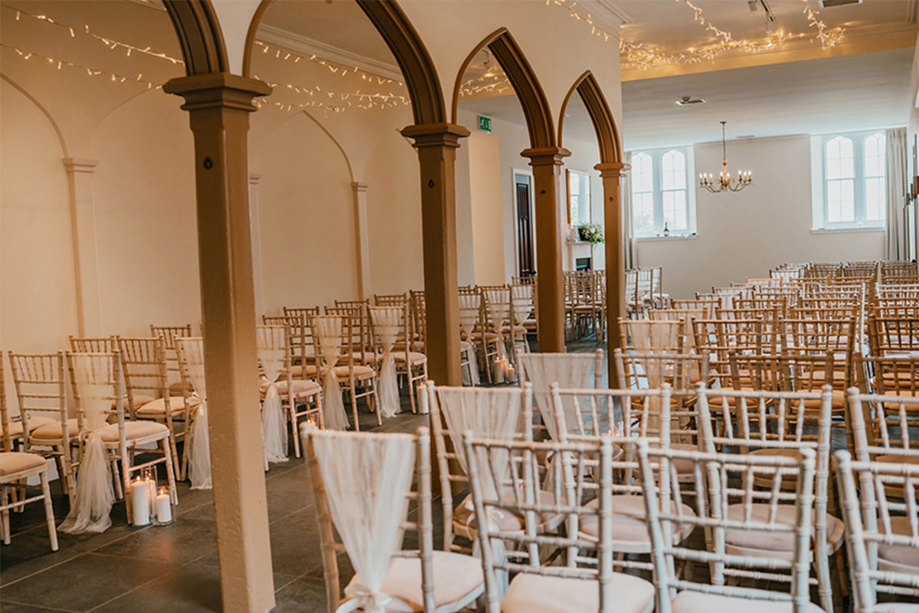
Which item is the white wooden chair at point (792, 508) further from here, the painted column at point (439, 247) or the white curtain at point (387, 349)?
the white curtain at point (387, 349)

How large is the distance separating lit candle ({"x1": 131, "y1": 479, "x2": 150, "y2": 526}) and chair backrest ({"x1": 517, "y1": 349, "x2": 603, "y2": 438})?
2591 mm

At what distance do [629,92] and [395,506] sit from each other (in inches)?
441

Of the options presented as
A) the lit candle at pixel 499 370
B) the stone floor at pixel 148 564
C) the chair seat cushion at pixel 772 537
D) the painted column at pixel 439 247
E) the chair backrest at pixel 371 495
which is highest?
the painted column at pixel 439 247

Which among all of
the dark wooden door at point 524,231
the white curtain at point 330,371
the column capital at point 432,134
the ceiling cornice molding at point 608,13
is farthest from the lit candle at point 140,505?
the dark wooden door at point 524,231

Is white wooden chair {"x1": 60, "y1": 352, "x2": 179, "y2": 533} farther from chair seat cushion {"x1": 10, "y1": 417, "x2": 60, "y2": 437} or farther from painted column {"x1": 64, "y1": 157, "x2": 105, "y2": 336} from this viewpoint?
painted column {"x1": 64, "y1": 157, "x2": 105, "y2": 336}

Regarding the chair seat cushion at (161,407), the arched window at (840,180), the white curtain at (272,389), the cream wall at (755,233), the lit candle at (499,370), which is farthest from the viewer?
the cream wall at (755,233)

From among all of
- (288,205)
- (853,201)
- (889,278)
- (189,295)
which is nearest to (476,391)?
(189,295)

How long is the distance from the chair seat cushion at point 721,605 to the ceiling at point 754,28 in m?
7.79

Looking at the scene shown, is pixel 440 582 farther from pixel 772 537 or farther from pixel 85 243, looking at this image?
pixel 85 243

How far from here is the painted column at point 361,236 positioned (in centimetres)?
1109

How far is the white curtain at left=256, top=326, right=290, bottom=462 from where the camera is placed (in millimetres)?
6578

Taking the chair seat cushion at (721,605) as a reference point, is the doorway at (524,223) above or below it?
above

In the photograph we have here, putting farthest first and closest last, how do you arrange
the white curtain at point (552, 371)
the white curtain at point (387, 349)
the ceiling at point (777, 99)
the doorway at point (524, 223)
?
the doorway at point (524, 223)
the ceiling at point (777, 99)
the white curtain at point (387, 349)
the white curtain at point (552, 371)

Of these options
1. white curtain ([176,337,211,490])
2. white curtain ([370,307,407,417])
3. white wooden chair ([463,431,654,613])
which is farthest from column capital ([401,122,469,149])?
white wooden chair ([463,431,654,613])
